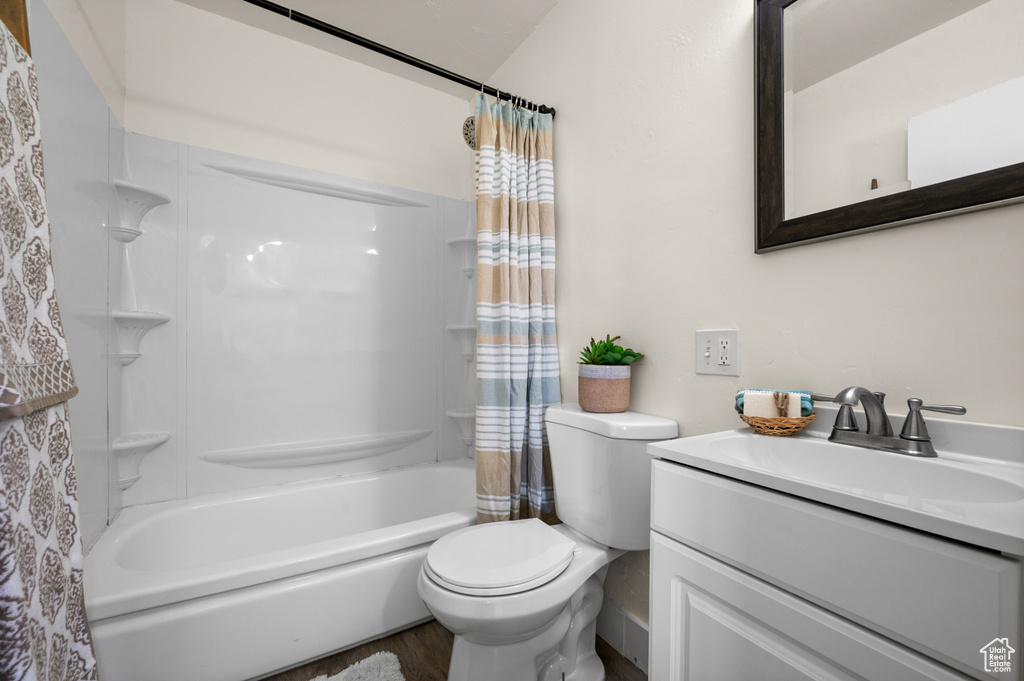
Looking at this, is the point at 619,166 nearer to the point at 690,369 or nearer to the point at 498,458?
the point at 690,369

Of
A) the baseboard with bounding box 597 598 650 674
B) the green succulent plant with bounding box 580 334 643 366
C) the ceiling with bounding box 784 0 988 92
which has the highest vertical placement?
the ceiling with bounding box 784 0 988 92

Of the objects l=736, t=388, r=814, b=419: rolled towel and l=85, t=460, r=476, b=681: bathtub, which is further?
l=85, t=460, r=476, b=681: bathtub

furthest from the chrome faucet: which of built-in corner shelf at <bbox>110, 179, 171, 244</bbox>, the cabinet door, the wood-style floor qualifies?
built-in corner shelf at <bbox>110, 179, 171, 244</bbox>

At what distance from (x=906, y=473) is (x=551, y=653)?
1.03m

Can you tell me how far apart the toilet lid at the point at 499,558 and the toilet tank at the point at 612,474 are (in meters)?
0.11

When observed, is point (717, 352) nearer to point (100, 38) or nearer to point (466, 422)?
point (466, 422)

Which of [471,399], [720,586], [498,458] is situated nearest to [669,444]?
[720,586]

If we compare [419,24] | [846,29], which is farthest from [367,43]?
[846,29]

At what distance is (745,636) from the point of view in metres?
0.72

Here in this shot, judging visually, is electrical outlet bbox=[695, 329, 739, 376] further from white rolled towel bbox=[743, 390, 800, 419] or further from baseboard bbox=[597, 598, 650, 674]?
baseboard bbox=[597, 598, 650, 674]

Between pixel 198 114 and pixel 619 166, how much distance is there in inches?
70.8

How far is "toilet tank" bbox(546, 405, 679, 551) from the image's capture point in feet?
4.09

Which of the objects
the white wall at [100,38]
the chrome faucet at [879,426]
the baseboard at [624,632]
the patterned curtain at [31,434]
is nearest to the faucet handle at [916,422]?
the chrome faucet at [879,426]

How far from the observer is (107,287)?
154cm
